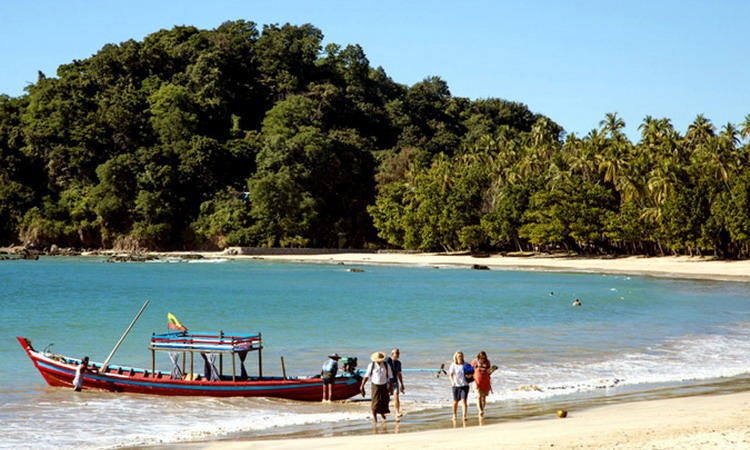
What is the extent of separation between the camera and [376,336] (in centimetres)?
3659

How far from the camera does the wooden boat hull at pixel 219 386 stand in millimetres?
21656

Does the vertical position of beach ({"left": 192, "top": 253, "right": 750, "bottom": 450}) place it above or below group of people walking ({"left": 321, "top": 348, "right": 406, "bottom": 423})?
below

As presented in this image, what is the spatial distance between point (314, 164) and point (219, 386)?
353ft

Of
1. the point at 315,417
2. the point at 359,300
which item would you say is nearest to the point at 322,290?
the point at 359,300

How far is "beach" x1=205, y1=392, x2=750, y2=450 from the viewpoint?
13859 millimetres

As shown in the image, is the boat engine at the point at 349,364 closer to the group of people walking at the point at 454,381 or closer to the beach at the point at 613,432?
the group of people walking at the point at 454,381

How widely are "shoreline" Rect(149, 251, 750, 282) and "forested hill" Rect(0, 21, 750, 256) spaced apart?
2.12 meters

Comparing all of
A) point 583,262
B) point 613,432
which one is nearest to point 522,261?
point 583,262

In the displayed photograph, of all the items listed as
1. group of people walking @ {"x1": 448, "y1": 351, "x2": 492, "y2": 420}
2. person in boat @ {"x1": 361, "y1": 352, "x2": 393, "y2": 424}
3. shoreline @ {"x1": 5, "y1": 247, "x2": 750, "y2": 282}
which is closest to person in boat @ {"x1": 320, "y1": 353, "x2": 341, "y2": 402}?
person in boat @ {"x1": 361, "y1": 352, "x2": 393, "y2": 424}

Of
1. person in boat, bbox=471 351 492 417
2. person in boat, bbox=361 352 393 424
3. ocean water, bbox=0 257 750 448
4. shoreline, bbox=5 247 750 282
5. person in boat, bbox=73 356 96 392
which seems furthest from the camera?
shoreline, bbox=5 247 750 282

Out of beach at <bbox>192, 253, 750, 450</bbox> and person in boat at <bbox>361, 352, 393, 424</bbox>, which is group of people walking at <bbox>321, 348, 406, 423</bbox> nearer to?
person in boat at <bbox>361, 352, 393, 424</bbox>

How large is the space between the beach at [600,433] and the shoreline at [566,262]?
5338 centimetres

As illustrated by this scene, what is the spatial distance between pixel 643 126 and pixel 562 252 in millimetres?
19112

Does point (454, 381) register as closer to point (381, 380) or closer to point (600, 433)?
point (381, 380)
